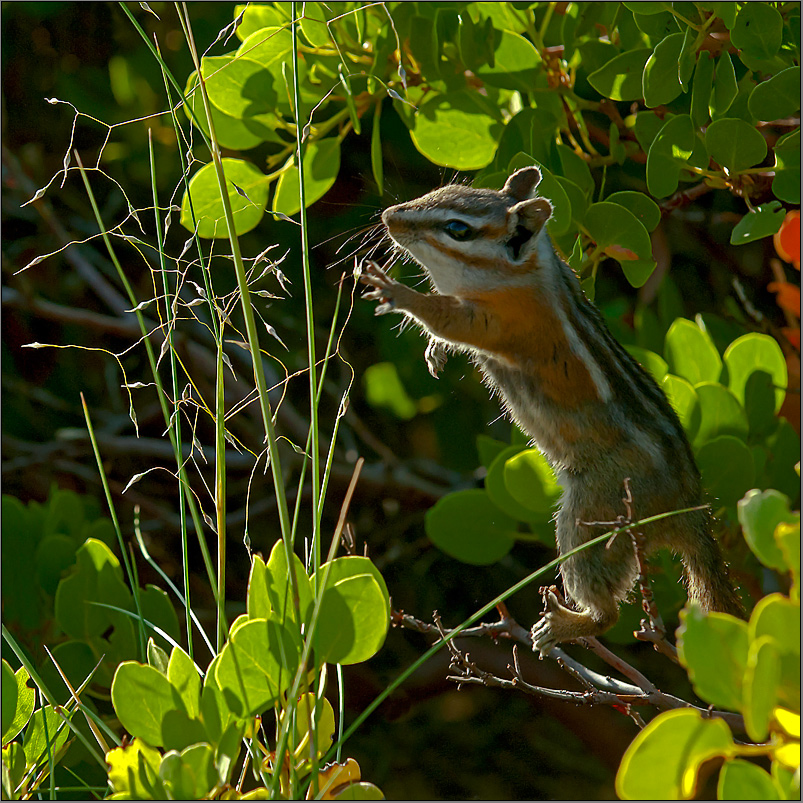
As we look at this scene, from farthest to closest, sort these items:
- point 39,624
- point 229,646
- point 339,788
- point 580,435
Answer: point 39,624, point 580,435, point 339,788, point 229,646

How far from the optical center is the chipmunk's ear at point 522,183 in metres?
1.52

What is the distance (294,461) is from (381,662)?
0.69m

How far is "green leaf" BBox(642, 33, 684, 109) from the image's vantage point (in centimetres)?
133

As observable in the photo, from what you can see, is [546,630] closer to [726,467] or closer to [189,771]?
[726,467]

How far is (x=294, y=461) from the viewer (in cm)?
283

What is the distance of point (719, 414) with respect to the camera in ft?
5.92

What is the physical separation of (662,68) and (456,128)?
0.43 metres

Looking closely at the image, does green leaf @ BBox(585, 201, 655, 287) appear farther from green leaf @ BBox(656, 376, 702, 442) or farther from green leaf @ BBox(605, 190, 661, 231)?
green leaf @ BBox(656, 376, 702, 442)

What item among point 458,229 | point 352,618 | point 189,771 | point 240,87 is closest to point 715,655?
point 352,618

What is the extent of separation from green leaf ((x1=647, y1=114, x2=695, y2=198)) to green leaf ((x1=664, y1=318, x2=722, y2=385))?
1.69ft

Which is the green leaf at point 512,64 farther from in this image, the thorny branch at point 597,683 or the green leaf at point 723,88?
the thorny branch at point 597,683

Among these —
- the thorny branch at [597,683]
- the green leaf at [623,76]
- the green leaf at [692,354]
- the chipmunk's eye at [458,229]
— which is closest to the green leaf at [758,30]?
the green leaf at [623,76]

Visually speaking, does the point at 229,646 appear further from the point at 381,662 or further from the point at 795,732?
the point at 381,662

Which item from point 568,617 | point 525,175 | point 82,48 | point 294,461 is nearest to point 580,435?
point 568,617
